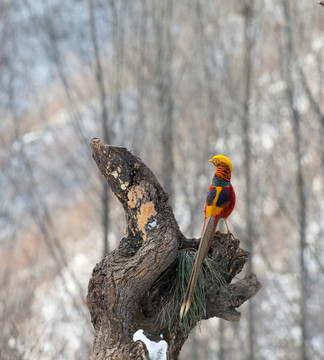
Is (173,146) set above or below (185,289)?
above

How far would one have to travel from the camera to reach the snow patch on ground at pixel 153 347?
A: 3248 mm

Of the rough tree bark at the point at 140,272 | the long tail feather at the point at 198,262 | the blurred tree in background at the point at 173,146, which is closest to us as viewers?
the long tail feather at the point at 198,262

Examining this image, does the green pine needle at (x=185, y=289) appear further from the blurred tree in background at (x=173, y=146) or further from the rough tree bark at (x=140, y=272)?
the blurred tree in background at (x=173, y=146)

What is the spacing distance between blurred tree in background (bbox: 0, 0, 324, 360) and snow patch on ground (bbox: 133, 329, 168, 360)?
2.25 meters

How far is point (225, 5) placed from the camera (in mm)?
11320

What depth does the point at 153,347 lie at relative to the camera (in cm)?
327

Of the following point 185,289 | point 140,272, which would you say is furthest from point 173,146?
point 140,272

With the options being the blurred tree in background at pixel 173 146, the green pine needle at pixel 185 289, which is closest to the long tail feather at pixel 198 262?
the green pine needle at pixel 185 289

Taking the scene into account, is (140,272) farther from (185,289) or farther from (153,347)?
(153,347)

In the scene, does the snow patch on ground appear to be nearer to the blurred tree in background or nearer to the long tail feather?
the long tail feather

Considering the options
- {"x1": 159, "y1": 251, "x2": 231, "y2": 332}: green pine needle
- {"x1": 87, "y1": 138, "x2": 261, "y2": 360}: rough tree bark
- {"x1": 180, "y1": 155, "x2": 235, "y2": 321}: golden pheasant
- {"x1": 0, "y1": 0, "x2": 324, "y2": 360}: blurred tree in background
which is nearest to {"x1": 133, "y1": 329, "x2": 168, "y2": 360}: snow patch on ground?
{"x1": 87, "y1": 138, "x2": 261, "y2": 360}: rough tree bark

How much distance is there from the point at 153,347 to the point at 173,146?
927cm

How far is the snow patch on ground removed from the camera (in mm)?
3248

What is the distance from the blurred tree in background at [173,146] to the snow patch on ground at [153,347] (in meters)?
2.25
